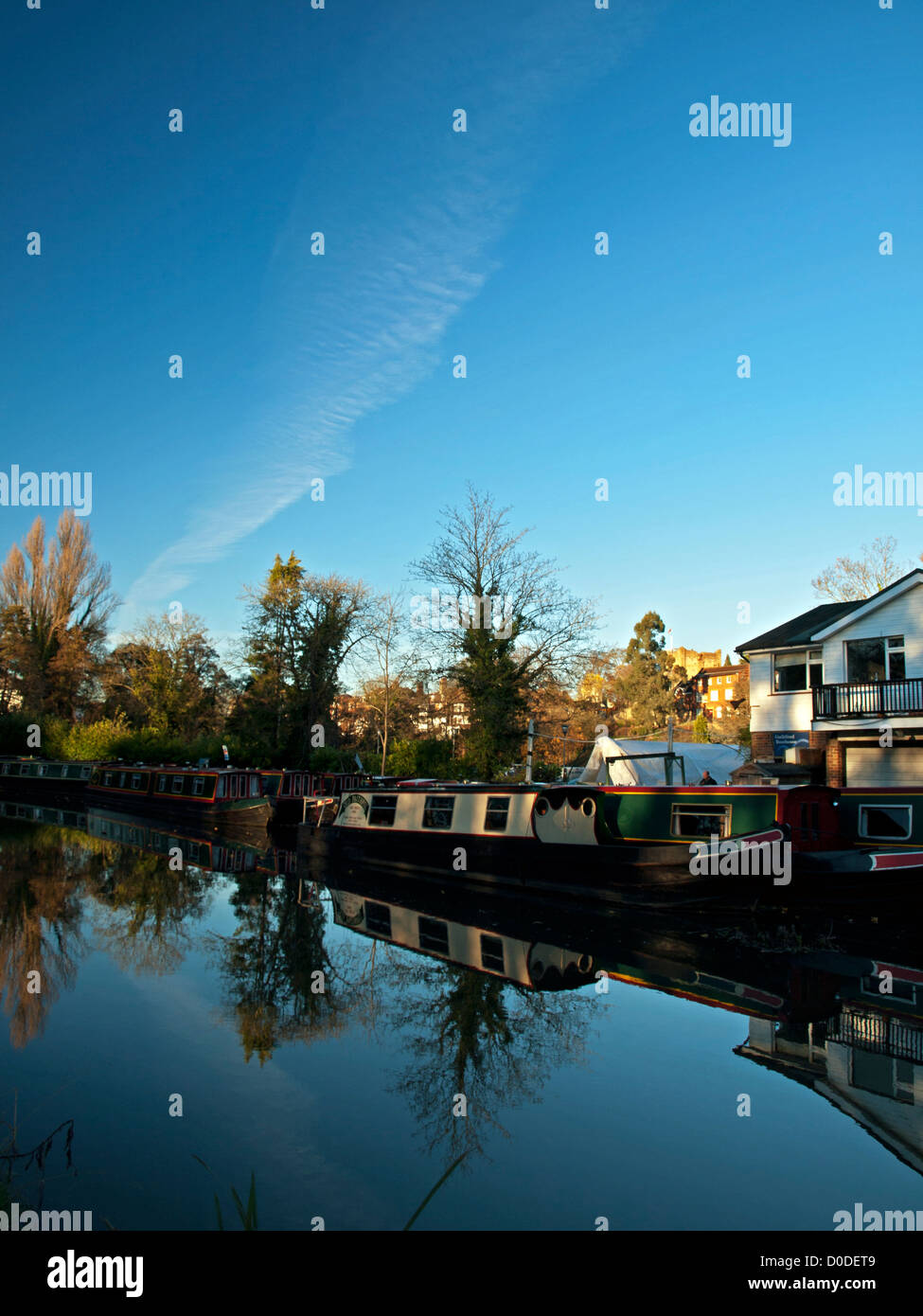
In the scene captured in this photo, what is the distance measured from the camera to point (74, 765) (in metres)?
43.2

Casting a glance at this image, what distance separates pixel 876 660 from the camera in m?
25.3

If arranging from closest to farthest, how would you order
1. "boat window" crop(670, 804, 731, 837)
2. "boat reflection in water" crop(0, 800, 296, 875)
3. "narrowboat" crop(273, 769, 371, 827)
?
1. "boat window" crop(670, 804, 731, 837)
2. "boat reflection in water" crop(0, 800, 296, 875)
3. "narrowboat" crop(273, 769, 371, 827)

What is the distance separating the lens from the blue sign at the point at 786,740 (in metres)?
26.5

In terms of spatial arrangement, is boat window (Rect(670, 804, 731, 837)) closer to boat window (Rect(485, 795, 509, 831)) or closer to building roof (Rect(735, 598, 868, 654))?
boat window (Rect(485, 795, 509, 831))

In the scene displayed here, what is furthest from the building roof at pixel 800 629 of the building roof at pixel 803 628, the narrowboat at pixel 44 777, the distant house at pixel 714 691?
the narrowboat at pixel 44 777

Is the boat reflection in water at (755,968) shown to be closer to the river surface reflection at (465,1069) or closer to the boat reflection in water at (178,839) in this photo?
the river surface reflection at (465,1069)

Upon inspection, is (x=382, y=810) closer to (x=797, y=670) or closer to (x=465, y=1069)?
(x=465, y=1069)

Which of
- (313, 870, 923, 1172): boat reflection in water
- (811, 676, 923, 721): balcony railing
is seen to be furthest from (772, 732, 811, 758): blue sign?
(313, 870, 923, 1172): boat reflection in water

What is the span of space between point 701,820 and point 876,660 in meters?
13.6

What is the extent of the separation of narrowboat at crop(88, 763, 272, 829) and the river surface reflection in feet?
48.7

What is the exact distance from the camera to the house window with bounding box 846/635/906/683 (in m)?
24.7

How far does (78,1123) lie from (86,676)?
2025 inches
